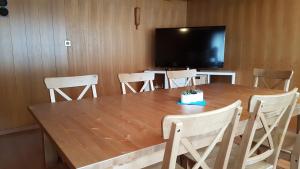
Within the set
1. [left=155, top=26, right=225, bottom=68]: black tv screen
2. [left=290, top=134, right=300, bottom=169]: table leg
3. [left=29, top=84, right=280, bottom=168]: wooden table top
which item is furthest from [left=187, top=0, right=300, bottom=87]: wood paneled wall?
[left=290, top=134, right=300, bottom=169]: table leg

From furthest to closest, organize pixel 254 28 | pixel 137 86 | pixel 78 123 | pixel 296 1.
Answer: pixel 137 86, pixel 254 28, pixel 296 1, pixel 78 123

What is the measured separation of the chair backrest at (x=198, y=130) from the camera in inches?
34.1

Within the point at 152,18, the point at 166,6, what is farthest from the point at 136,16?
the point at 166,6

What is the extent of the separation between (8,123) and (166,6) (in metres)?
3.37

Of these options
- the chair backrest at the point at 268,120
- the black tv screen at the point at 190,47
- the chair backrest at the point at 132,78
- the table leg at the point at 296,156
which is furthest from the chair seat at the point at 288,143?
the black tv screen at the point at 190,47

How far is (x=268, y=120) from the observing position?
1383 mm

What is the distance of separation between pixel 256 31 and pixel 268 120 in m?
2.71

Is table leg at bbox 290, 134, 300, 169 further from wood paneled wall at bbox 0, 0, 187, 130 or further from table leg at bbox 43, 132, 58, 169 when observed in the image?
wood paneled wall at bbox 0, 0, 187, 130

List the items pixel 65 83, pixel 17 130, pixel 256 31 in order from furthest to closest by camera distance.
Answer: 1. pixel 256 31
2. pixel 17 130
3. pixel 65 83

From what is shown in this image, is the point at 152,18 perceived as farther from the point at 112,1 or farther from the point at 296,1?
the point at 296,1

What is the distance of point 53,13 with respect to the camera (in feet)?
11.1

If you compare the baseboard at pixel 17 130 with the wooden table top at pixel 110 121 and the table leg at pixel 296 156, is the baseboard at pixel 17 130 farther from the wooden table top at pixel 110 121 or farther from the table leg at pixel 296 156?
the table leg at pixel 296 156

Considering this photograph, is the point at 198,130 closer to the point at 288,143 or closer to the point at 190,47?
the point at 288,143

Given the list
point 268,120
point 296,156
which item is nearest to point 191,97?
point 268,120
